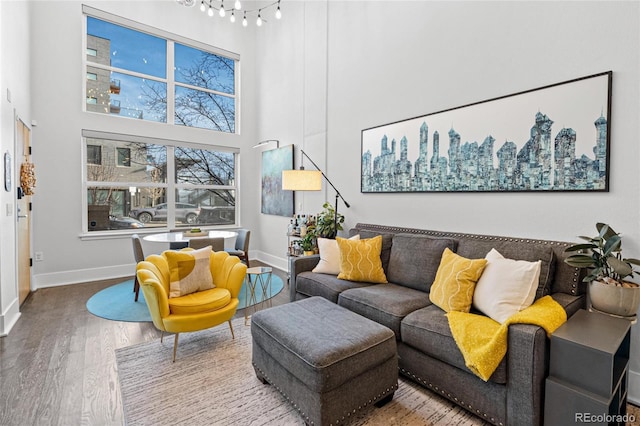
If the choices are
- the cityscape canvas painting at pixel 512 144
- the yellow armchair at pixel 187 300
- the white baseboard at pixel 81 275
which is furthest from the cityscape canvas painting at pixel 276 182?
the yellow armchair at pixel 187 300

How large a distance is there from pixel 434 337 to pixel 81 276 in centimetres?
507

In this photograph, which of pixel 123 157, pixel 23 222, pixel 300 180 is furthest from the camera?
pixel 123 157

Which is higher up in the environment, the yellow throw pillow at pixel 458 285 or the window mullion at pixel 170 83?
the window mullion at pixel 170 83

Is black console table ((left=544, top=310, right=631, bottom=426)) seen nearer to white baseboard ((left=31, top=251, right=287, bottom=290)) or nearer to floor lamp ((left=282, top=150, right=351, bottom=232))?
floor lamp ((left=282, top=150, right=351, bottom=232))

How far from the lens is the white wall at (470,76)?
80.5 inches

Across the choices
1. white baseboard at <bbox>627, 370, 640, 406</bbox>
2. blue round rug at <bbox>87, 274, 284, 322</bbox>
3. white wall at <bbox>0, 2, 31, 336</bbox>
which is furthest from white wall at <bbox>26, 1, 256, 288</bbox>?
white baseboard at <bbox>627, 370, 640, 406</bbox>

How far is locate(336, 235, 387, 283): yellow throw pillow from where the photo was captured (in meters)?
2.93

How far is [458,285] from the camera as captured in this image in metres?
2.13

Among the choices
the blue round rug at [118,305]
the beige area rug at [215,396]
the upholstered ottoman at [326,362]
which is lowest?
the beige area rug at [215,396]

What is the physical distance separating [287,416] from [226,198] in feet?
16.0

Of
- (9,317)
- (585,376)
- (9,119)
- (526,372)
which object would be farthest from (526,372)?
(9,119)

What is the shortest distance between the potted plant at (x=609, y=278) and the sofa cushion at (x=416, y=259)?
0.92 m

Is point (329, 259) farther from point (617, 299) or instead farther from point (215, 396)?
point (617, 299)

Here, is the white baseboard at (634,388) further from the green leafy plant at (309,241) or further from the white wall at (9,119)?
the white wall at (9,119)
